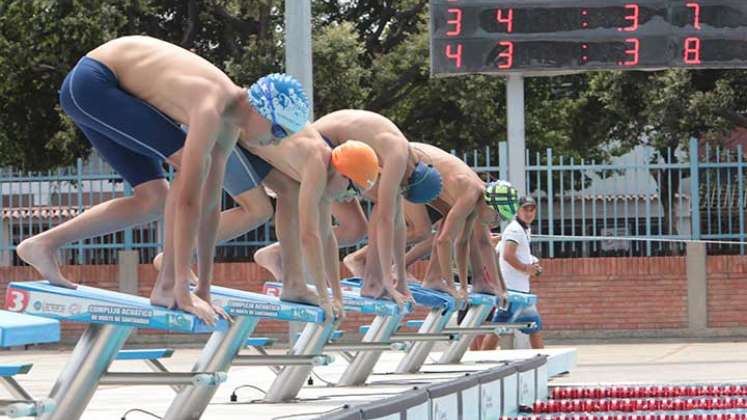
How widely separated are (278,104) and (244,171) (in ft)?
4.88

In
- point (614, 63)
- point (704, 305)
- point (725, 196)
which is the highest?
point (614, 63)

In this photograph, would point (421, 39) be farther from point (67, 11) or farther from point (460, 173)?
point (460, 173)

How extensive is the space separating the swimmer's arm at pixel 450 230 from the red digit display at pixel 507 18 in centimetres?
667

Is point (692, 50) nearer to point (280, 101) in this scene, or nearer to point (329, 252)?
point (329, 252)

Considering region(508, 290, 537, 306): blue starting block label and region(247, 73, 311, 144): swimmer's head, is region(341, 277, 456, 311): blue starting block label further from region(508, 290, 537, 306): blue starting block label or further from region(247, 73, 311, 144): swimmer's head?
region(247, 73, 311, 144): swimmer's head

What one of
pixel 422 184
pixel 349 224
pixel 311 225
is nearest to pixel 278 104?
pixel 311 225

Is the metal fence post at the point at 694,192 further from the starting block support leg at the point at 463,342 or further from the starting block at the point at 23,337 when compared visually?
the starting block at the point at 23,337

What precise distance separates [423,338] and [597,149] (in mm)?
23246

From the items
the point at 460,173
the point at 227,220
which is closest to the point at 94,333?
the point at 227,220

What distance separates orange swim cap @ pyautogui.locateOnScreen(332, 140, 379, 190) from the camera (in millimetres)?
7801

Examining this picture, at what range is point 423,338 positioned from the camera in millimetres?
9883

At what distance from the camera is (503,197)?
35.9 feet

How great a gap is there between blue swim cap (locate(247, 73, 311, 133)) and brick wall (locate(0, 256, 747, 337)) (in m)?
12.8

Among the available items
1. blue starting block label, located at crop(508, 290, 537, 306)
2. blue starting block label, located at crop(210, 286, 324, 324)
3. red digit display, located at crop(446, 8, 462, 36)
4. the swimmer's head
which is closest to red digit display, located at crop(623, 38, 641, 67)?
red digit display, located at crop(446, 8, 462, 36)
